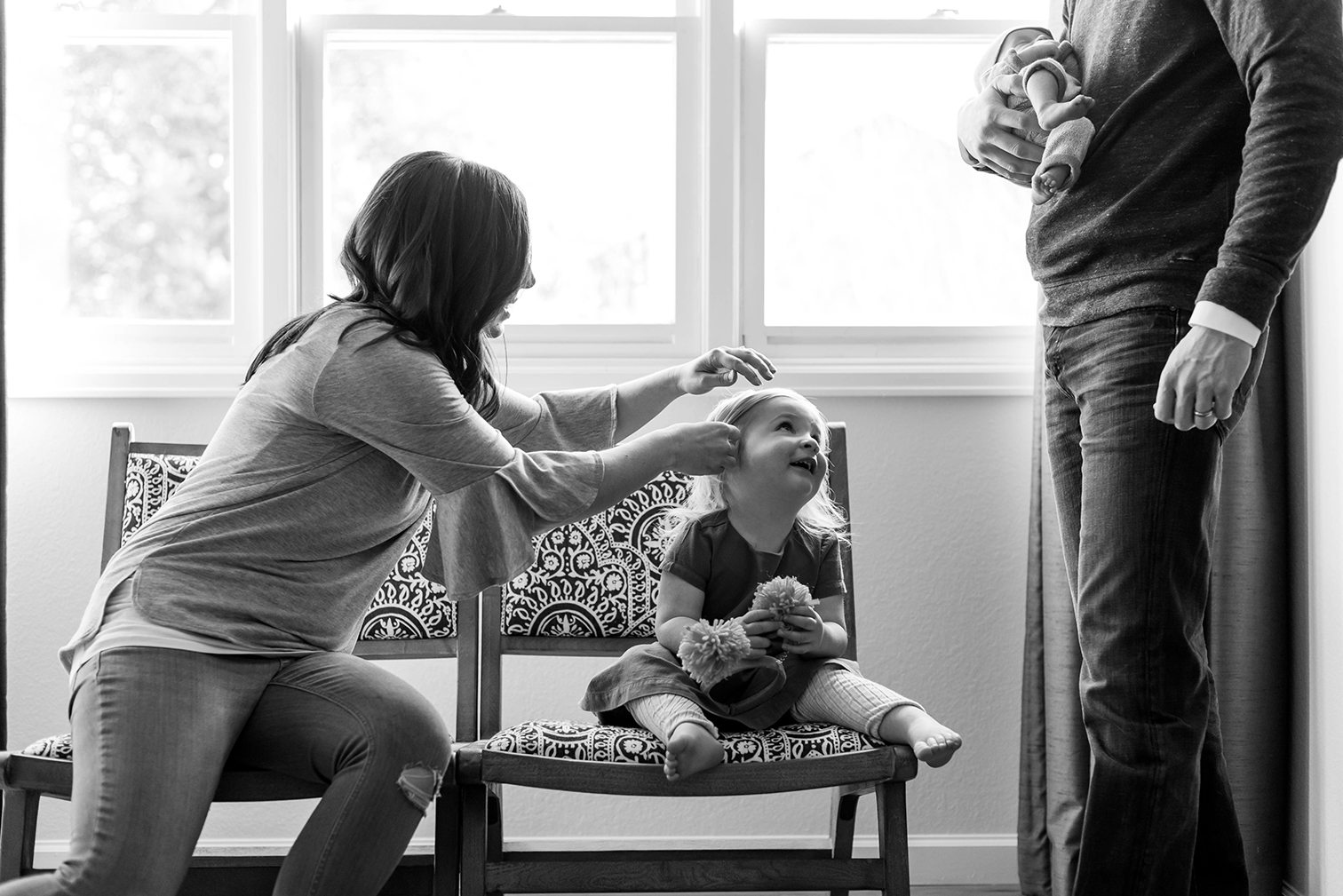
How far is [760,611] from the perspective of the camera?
167 cm

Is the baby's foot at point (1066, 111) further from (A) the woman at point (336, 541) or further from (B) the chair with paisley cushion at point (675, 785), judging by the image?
(B) the chair with paisley cushion at point (675, 785)

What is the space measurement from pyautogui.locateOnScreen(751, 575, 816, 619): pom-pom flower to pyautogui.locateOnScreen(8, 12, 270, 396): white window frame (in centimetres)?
123

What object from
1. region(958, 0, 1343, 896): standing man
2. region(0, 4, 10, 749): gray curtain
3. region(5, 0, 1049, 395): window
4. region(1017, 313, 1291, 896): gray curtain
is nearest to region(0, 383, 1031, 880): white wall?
region(5, 0, 1049, 395): window

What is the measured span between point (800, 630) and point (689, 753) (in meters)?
0.30

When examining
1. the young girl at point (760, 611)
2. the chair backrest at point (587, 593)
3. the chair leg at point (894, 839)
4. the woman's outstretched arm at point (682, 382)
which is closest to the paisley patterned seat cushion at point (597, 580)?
the chair backrest at point (587, 593)

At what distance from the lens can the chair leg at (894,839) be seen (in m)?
1.55

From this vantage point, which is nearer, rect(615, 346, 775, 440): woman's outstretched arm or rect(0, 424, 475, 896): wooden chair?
rect(615, 346, 775, 440): woman's outstretched arm

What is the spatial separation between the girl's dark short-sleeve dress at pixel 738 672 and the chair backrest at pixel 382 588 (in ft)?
1.08

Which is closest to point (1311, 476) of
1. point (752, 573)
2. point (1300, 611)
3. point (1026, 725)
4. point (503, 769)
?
point (1300, 611)

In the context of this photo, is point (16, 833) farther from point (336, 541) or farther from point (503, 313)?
point (503, 313)

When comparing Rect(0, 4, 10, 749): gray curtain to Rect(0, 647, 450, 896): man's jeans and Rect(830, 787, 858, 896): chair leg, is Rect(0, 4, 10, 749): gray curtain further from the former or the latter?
Rect(830, 787, 858, 896): chair leg

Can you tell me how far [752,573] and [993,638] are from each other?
2.63 feet

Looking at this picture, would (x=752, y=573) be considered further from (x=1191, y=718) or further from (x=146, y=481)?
(x=146, y=481)

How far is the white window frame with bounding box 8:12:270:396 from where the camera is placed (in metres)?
2.35
